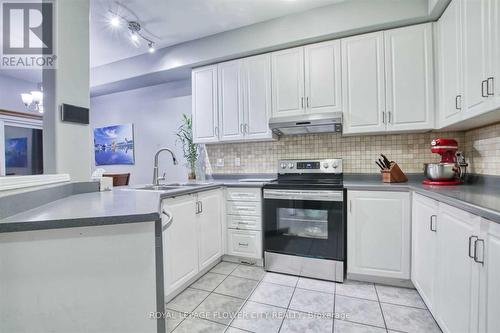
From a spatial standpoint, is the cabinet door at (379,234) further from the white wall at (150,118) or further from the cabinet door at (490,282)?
the white wall at (150,118)

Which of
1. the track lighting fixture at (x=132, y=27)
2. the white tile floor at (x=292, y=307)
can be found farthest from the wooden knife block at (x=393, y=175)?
the track lighting fixture at (x=132, y=27)

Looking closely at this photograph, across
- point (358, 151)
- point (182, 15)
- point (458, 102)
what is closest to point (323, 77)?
point (358, 151)

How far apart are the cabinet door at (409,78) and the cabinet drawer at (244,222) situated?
5.20 ft

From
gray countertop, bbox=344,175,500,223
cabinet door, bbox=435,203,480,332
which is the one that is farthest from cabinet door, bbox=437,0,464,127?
cabinet door, bbox=435,203,480,332

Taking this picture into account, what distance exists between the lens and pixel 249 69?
2754mm

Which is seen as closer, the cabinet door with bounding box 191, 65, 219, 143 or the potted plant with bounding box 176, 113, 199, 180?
the cabinet door with bounding box 191, 65, 219, 143

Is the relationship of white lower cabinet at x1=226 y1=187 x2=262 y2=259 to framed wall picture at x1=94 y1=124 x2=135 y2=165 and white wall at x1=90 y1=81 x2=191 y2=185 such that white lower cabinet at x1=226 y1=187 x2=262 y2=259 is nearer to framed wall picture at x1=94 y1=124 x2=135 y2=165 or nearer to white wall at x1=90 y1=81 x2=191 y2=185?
white wall at x1=90 y1=81 x2=191 y2=185

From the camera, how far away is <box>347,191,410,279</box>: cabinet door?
Result: 196 centimetres

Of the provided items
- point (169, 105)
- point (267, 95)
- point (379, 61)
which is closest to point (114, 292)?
point (267, 95)

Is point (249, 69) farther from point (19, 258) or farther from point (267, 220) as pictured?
point (19, 258)

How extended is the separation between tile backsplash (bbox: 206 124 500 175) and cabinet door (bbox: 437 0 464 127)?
0.32 m

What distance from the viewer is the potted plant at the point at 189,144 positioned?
3.26 meters

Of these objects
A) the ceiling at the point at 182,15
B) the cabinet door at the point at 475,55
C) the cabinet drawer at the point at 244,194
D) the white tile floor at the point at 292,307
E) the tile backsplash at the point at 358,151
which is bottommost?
the white tile floor at the point at 292,307

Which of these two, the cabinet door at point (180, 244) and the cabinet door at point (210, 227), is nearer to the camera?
the cabinet door at point (180, 244)
